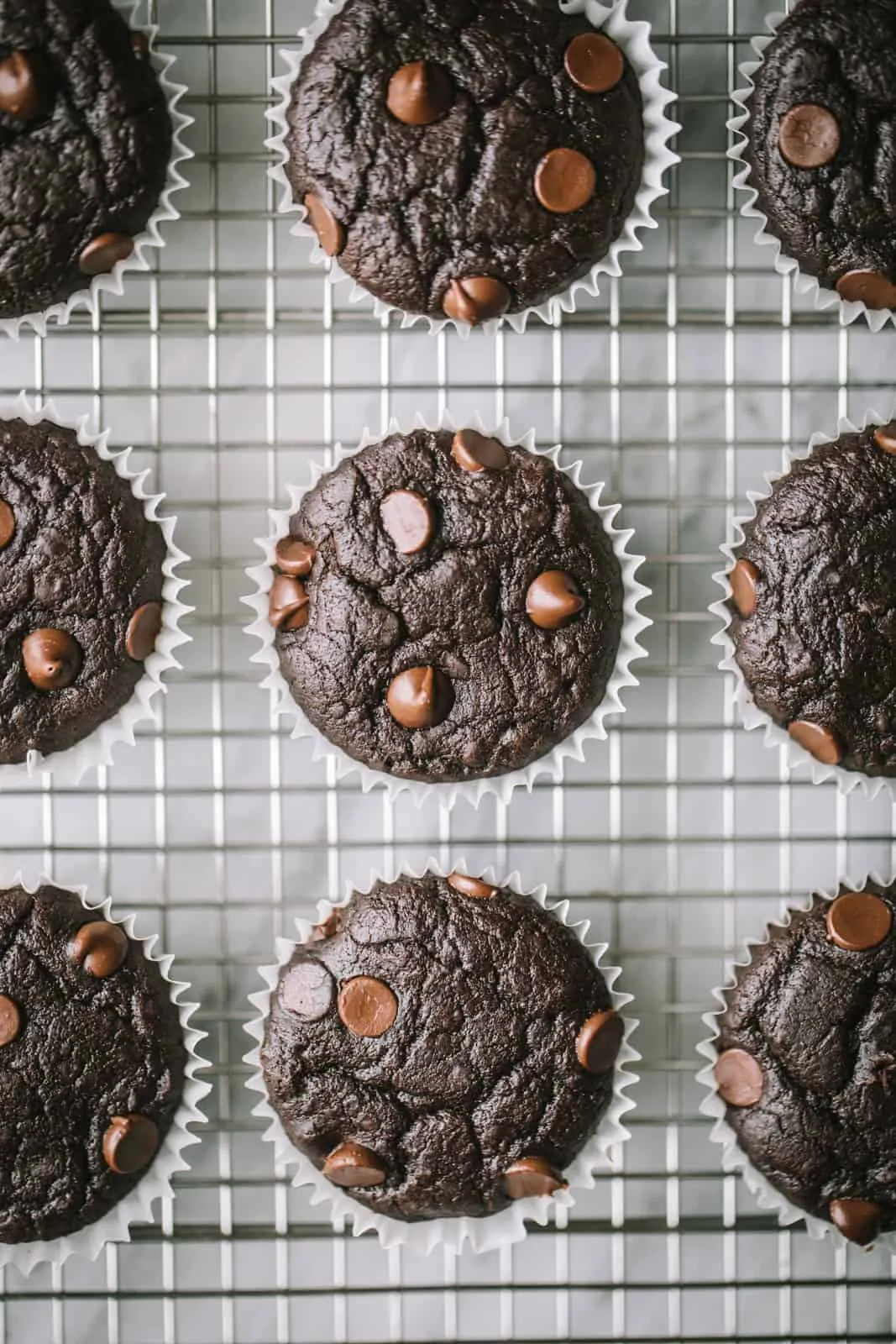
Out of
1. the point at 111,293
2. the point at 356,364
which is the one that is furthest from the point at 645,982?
the point at 111,293

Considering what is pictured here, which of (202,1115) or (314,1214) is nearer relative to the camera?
(202,1115)

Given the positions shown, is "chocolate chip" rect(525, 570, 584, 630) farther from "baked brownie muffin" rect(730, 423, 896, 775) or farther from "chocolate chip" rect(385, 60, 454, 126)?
"chocolate chip" rect(385, 60, 454, 126)

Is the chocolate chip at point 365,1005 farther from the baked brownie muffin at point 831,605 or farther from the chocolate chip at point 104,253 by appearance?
the chocolate chip at point 104,253

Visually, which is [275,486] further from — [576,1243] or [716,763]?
[576,1243]

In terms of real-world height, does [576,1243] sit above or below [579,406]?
below

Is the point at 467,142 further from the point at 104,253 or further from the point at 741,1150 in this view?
the point at 741,1150

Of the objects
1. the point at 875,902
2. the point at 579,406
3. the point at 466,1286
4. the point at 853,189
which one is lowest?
the point at 466,1286

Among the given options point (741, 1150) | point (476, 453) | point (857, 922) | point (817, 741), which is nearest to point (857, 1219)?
point (741, 1150)
